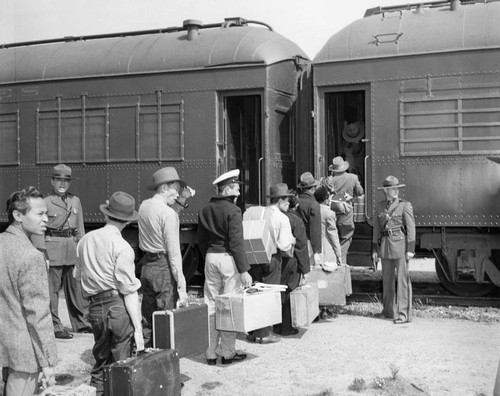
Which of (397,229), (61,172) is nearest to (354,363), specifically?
(397,229)

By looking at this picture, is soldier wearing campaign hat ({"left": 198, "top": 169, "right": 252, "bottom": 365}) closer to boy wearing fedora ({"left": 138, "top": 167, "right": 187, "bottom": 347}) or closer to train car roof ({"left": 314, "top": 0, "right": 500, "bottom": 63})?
boy wearing fedora ({"left": 138, "top": 167, "right": 187, "bottom": 347})

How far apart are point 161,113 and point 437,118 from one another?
4052mm

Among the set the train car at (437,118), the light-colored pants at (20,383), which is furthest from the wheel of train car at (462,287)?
the light-colored pants at (20,383)

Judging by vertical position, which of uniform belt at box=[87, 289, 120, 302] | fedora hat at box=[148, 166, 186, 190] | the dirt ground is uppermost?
fedora hat at box=[148, 166, 186, 190]

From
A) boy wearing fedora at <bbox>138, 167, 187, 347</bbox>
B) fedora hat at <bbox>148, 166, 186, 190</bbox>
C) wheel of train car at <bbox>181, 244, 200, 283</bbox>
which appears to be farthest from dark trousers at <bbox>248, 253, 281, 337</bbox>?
wheel of train car at <bbox>181, 244, 200, 283</bbox>

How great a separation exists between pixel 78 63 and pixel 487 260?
699 centimetres

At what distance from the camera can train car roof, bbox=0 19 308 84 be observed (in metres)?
10.8

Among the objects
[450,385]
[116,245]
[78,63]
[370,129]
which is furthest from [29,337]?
[78,63]

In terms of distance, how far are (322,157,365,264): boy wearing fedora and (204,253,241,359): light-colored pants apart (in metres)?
3.18

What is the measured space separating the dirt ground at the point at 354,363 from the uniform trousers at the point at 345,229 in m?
1.58

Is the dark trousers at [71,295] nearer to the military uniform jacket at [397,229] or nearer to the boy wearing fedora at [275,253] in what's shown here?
the boy wearing fedora at [275,253]

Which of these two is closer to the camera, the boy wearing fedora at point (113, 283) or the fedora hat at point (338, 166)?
the boy wearing fedora at point (113, 283)

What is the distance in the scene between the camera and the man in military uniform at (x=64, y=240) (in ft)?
27.4

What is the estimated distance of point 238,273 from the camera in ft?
23.2
